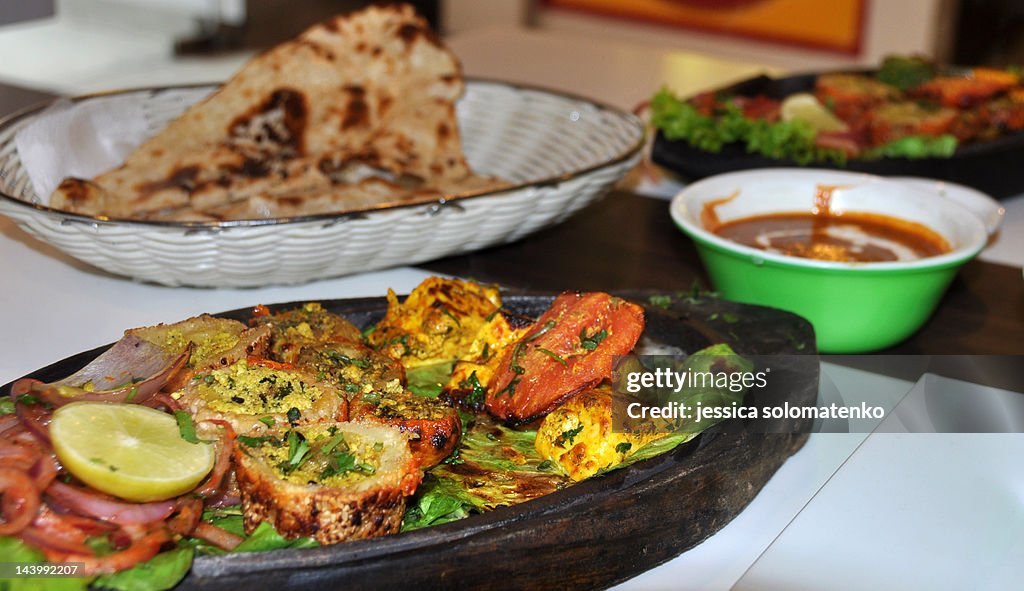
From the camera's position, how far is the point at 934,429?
65.2 inches

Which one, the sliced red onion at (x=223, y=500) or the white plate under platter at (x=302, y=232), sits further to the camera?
the white plate under platter at (x=302, y=232)

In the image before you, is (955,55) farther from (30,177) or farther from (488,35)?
(30,177)

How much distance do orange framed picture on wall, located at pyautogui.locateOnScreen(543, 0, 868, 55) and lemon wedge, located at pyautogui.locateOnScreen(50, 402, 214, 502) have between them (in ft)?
20.7

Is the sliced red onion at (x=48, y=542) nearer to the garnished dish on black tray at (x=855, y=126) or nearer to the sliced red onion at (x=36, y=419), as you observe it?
the sliced red onion at (x=36, y=419)

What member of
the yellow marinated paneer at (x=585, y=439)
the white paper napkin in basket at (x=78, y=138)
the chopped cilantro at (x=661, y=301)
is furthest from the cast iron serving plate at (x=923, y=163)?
the yellow marinated paneer at (x=585, y=439)

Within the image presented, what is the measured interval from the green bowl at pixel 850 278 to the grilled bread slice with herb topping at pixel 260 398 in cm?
89

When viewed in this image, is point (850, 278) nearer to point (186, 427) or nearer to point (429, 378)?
point (429, 378)

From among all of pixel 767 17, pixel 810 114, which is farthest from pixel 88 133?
pixel 767 17

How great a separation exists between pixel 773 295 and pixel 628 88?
7.11ft

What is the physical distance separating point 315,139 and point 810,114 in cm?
136

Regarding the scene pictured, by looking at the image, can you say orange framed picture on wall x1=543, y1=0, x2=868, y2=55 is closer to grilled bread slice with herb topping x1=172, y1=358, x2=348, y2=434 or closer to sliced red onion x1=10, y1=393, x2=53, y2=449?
grilled bread slice with herb topping x1=172, y1=358, x2=348, y2=434

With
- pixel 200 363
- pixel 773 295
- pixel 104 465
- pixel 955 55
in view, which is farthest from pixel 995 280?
pixel 955 55

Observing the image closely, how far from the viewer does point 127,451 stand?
50.2 inches

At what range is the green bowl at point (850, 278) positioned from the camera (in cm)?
199
